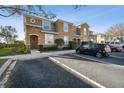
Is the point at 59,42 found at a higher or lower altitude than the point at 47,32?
lower

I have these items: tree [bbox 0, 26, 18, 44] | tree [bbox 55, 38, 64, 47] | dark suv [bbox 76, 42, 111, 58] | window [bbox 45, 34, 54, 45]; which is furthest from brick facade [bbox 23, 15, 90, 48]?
dark suv [bbox 76, 42, 111, 58]

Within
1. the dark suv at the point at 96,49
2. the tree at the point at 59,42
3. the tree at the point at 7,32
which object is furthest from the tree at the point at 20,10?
the tree at the point at 59,42

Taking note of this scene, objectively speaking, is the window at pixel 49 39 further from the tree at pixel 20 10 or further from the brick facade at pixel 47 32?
the tree at pixel 20 10

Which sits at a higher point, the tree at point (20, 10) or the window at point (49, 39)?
the tree at point (20, 10)

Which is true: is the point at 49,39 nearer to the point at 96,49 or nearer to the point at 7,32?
the point at 7,32

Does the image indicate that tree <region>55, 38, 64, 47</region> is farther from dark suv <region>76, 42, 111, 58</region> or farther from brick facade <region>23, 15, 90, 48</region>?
dark suv <region>76, 42, 111, 58</region>

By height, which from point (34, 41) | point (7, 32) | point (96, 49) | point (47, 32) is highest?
point (7, 32)

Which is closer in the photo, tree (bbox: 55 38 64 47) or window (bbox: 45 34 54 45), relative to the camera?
tree (bbox: 55 38 64 47)

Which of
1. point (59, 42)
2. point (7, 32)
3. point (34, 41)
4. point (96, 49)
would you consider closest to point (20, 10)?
point (96, 49)

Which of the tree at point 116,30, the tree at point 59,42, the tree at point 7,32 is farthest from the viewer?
the tree at point 59,42
